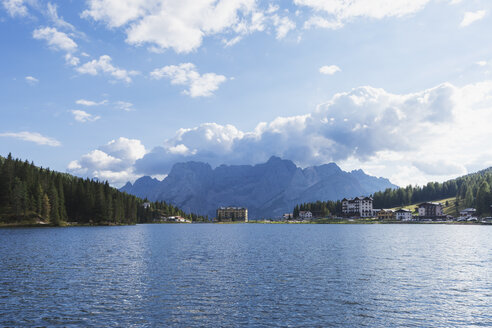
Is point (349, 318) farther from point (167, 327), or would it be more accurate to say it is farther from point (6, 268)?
point (6, 268)

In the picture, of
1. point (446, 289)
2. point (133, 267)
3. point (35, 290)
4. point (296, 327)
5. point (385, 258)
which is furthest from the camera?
point (385, 258)

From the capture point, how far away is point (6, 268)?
199 ft

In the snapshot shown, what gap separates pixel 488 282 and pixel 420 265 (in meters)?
15.5

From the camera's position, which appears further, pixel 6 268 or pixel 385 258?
pixel 385 258

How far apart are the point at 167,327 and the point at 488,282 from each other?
161ft

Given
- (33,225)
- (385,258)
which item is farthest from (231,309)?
(33,225)

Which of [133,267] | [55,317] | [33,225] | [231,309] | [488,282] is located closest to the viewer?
[55,317]

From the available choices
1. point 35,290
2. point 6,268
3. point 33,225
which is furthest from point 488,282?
point 33,225

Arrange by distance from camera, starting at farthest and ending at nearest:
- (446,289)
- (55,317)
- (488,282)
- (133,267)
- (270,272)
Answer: (133,267)
(270,272)
(488,282)
(446,289)
(55,317)

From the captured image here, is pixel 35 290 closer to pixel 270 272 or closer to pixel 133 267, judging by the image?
pixel 133 267

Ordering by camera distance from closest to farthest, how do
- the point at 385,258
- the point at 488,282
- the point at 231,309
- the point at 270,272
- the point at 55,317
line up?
the point at 55,317, the point at 231,309, the point at 488,282, the point at 270,272, the point at 385,258

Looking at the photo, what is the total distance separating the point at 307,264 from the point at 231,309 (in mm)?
33814

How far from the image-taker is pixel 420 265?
69188 millimetres

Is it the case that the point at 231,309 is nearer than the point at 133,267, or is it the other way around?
the point at 231,309
